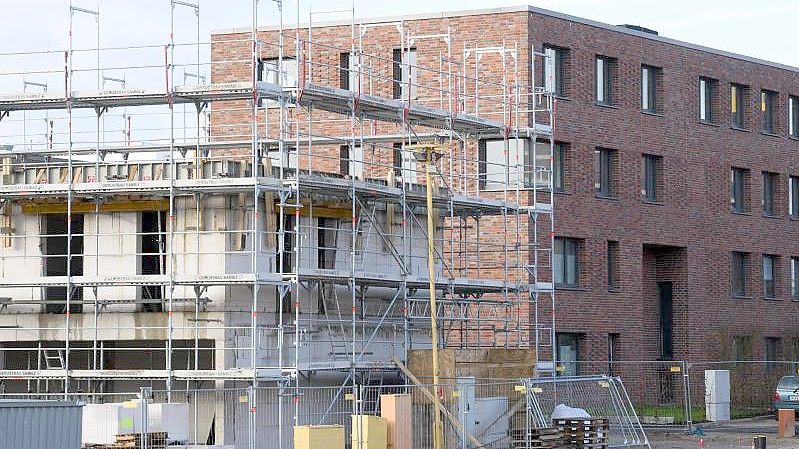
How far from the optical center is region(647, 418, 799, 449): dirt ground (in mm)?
36969

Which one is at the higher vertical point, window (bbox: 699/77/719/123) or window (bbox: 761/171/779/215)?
window (bbox: 699/77/719/123)

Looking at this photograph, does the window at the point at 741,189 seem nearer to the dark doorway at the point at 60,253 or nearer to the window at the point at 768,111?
the window at the point at 768,111

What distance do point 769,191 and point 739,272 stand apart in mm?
3455

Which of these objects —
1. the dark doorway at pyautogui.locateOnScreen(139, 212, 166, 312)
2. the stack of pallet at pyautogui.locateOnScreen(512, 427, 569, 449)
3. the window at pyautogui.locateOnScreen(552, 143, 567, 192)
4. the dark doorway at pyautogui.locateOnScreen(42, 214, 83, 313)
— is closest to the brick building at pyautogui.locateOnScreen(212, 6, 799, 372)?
the window at pyautogui.locateOnScreen(552, 143, 567, 192)

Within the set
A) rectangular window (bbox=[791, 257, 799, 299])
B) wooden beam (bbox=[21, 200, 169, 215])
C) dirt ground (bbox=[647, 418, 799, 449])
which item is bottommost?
dirt ground (bbox=[647, 418, 799, 449])

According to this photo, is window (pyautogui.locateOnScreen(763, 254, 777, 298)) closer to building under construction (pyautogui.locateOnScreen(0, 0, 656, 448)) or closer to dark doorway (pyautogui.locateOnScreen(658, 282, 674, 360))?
dark doorway (pyautogui.locateOnScreen(658, 282, 674, 360))

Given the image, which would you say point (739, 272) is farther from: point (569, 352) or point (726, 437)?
point (726, 437)

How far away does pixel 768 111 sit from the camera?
5688cm

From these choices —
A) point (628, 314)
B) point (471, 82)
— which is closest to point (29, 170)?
point (471, 82)

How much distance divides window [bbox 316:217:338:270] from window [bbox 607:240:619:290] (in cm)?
1589

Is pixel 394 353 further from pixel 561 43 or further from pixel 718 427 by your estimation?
pixel 561 43

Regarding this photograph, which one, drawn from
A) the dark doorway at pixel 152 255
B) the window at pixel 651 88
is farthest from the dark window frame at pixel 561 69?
the dark doorway at pixel 152 255

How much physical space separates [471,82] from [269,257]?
13728 mm

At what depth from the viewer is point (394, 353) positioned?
3547 cm
